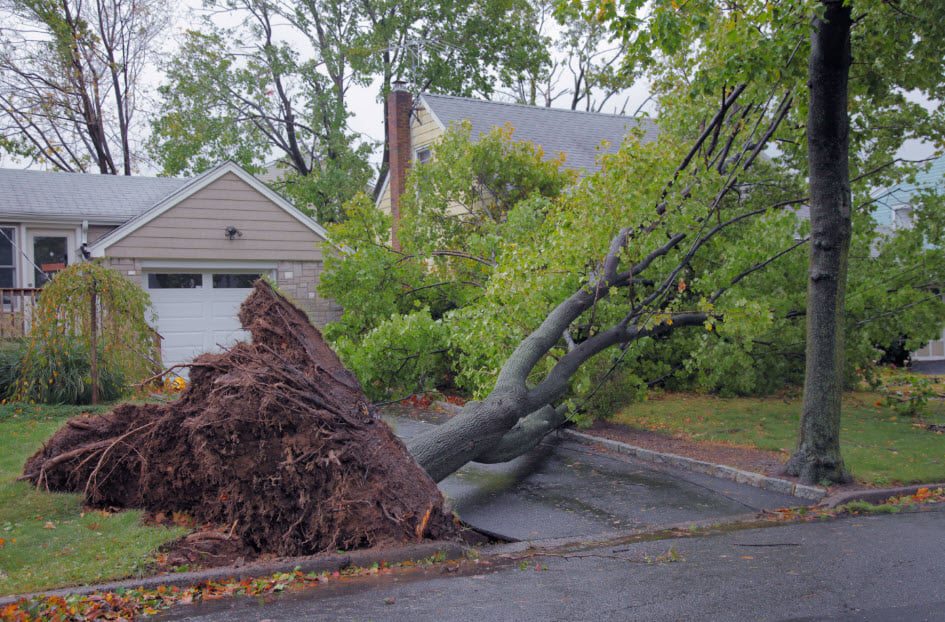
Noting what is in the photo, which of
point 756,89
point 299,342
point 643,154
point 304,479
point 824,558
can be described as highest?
point 756,89

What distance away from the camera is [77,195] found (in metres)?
18.4

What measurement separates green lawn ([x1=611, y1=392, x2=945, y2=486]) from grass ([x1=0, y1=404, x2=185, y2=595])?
295 inches

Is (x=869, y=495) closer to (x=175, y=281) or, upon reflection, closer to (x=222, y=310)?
(x=222, y=310)

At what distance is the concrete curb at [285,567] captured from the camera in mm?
5266

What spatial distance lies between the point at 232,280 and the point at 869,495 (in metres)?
13.5

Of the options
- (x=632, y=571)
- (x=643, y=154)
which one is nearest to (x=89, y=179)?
(x=643, y=154)

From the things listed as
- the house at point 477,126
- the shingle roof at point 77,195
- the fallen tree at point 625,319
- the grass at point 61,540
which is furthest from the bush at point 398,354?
the house at point 477,126

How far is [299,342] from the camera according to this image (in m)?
7.32

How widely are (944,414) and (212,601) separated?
12.9m

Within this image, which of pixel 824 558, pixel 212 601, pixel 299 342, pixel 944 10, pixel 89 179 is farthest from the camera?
pixel 89 179

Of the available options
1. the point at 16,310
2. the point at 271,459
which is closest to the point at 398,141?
the point at 16,310

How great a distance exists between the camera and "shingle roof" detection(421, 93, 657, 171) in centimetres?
2178

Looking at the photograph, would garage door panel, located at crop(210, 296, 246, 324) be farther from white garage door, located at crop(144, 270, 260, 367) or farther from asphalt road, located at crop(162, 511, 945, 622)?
asphalt road, located at crop(162, 511, 945, 622)

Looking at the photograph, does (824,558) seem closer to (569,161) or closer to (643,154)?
(643,154)
